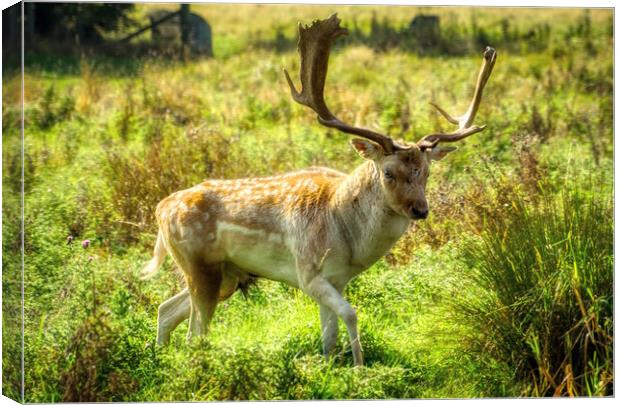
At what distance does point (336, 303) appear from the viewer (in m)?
6.39

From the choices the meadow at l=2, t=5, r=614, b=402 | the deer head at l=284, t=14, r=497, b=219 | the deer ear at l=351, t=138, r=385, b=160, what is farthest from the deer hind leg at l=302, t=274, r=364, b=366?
the deer ear at l=351, t=138, r=385, b=160

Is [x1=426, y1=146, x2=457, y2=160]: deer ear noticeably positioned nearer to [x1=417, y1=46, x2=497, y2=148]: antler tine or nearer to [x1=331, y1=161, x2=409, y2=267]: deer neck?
[x1=417, y1=46, x2=497, y2=148]: antler tine

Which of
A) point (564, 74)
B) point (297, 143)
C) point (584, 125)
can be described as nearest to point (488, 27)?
point (564, 74)

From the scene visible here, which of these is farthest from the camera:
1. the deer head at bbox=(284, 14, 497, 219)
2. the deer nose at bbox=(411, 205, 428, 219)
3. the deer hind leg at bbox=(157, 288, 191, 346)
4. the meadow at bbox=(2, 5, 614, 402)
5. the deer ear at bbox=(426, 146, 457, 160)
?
the deer hind leg at bbox=(157, 288, 191, 346)

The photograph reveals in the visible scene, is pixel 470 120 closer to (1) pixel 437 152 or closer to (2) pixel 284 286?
(1) pixel 437 152

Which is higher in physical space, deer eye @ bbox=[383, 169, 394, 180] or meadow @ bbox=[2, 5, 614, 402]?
deer eye @ bbox=[383, 169, 394, 180]

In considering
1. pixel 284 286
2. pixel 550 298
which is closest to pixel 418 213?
pixel 550 298

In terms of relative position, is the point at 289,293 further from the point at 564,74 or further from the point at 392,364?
the point at 564,74

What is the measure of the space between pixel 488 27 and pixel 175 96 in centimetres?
644

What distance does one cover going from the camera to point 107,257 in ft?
28.1

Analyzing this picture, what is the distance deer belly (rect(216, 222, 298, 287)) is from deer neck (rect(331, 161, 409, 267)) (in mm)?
331

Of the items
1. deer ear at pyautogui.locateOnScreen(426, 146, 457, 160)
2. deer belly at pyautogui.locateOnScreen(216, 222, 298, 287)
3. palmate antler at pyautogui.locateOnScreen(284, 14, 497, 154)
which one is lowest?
deer belly at pyautogui.locateOnScreen(216, 222, 298, 287)

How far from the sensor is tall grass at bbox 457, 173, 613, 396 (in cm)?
609

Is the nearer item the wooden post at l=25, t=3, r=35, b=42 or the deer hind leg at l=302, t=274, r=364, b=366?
the deer hind leg at l=302, t=274, r=364, b=366
